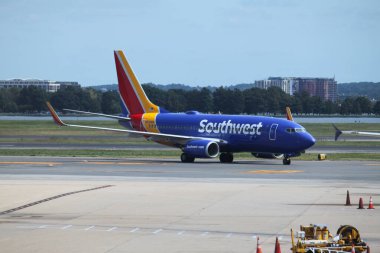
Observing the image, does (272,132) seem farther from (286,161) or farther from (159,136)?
(159,136)

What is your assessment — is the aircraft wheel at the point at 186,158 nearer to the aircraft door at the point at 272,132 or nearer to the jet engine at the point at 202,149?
the jet engine at the point at 202,149

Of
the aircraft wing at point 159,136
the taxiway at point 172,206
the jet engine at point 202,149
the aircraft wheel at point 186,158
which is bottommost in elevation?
the taxiway at point 172,206

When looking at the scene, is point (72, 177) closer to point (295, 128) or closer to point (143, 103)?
point (295, 128)

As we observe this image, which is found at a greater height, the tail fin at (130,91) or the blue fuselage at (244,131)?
the tail fin at (130,91)

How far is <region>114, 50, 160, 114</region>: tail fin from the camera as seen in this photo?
83188 mm

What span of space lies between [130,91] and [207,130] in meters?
10.3

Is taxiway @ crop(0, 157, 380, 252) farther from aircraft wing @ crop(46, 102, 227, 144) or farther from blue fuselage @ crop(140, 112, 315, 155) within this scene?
aircraft wing @ crop(46, 102, 227, 144)

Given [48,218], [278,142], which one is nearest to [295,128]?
[278,142]

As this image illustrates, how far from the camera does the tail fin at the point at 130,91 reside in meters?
83.2

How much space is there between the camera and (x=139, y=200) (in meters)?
43.6

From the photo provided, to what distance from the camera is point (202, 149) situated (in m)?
73.9

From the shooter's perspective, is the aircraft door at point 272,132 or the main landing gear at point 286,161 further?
the aircraft door at point 272,132

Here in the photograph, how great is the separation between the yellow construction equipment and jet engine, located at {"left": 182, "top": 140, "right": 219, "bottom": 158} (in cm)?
4521

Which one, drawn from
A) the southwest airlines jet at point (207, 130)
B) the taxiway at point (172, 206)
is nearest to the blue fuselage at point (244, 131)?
the southwest airlines jet at point (207, 130)
